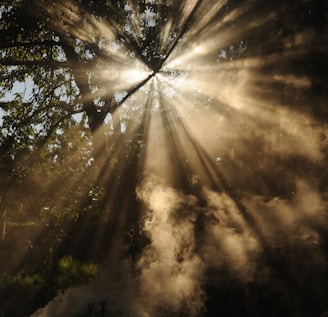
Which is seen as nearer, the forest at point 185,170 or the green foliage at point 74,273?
the forest at point 185,170

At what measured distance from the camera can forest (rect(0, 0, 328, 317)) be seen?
437cm

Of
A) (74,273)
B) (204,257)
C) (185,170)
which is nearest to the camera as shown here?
(204,257)

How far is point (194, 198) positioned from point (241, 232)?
1478 millimetres

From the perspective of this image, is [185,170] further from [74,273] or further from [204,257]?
[74,273]

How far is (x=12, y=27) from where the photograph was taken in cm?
668

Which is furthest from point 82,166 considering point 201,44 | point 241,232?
point 241,232

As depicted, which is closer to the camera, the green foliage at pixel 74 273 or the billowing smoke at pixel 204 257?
the billowing smoke at pixel 204 257

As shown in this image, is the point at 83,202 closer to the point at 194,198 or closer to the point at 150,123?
the point at 194,198

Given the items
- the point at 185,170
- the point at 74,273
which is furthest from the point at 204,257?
the point at 185,170

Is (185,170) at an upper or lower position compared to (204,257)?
upper

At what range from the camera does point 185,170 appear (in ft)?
24.6

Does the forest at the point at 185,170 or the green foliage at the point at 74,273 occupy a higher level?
the forest at the point at 185,170

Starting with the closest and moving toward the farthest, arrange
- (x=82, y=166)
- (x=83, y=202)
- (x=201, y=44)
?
(x=83, y=202), (x=201, y=44), (x=82, y=166)

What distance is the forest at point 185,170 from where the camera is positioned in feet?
14.3
